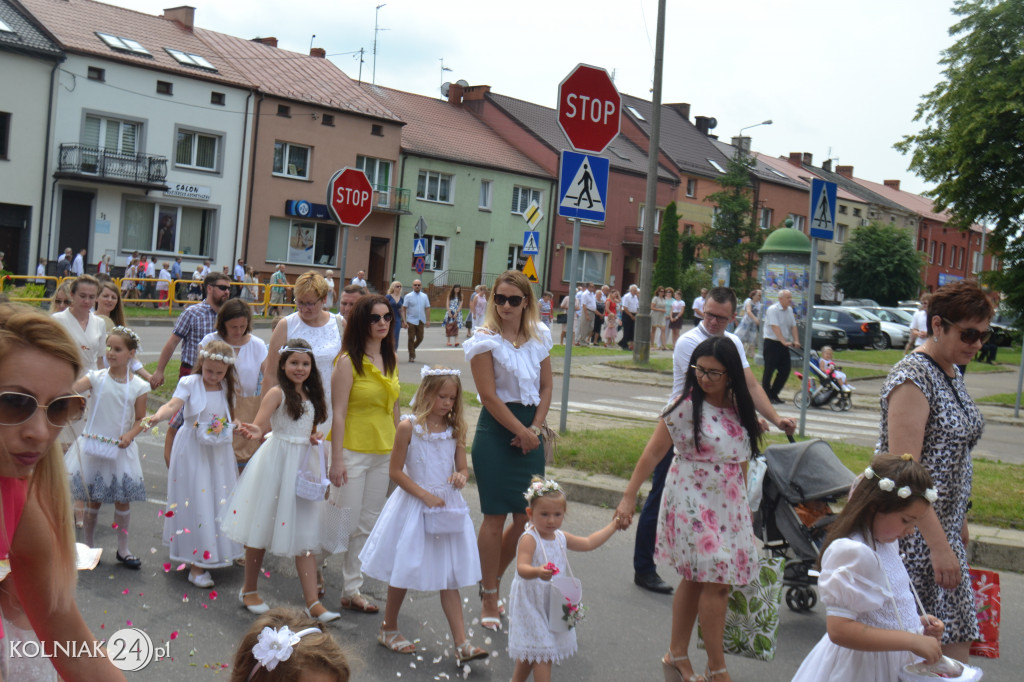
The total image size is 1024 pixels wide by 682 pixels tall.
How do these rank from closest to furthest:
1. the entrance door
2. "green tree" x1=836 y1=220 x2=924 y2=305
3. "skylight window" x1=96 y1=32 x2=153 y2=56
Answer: the entrance door, "skylight window" x1=96 y1=32 x2=153 y2=56, "green tree" x1=836 y1=220 x2=924 y2=305

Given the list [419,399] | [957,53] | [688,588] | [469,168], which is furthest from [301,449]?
[469,168]

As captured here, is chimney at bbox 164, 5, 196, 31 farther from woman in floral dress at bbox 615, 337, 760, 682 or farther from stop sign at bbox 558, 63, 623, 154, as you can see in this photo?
woman in floral dress at bbox 615, 337, 760, 682

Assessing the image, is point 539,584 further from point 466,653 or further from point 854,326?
point 854,326

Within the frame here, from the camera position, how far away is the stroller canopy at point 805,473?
5711 millimetres

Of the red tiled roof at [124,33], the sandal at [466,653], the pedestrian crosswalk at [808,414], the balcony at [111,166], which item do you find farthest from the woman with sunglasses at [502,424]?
the red tiled roof at [124,33]

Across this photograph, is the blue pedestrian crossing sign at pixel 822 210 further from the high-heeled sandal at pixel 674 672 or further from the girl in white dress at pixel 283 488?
the high-heeled sandal at pixel 674 672

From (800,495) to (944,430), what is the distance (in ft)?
5.84

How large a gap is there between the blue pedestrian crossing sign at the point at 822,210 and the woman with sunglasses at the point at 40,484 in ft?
32.9

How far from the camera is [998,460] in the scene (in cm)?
1167

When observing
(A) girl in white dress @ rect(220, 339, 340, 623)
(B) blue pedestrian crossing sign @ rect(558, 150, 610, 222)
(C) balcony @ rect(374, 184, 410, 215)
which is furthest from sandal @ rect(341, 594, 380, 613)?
(C) balcony @ rect(374, 184, 410, 215)

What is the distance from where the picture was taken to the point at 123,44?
37.0m

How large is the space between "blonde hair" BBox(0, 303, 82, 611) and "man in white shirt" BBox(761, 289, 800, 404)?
14.8 metres

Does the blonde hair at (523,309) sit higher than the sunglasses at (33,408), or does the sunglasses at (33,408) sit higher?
the blonde hair at (523,309)

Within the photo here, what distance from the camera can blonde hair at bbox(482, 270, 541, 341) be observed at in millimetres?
5703
